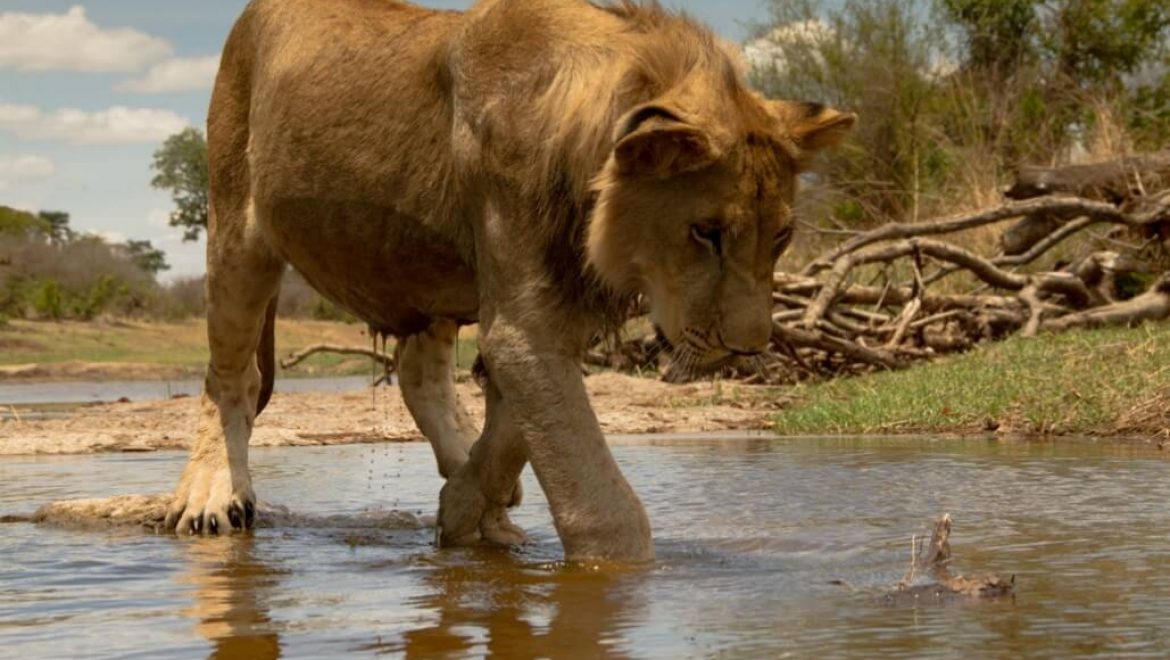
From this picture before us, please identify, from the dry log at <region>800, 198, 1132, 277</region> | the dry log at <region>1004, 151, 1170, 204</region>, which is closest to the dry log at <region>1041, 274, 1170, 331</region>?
the dry log at <region>800, 198, 1132, 277</region>

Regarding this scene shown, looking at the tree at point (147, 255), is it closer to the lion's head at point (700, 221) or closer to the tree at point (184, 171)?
the tree at point (184, 171)

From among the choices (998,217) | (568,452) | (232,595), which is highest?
(998,217)

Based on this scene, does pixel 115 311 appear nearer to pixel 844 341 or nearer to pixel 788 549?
pixel 844 341

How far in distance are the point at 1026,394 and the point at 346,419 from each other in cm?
429

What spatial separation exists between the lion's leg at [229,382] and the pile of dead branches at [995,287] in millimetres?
5018

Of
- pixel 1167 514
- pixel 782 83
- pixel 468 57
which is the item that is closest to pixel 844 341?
pixel 1167 514

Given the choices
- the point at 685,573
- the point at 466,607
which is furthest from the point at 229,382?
the point at 466,607

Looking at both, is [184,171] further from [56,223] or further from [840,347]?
[840,347]

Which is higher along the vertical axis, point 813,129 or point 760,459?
point 813,129

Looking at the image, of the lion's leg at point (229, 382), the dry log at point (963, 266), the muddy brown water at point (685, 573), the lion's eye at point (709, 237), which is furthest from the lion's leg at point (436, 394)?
the dry log at point (963, 266)

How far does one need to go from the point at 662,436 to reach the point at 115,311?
21345 mm

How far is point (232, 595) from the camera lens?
5.07 meters

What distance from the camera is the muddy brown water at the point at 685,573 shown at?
4.18 metres

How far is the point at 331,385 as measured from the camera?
18172 millimetres
